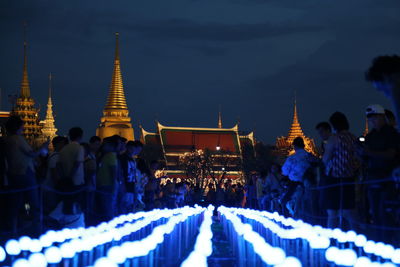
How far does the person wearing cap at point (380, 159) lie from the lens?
25.9 ft

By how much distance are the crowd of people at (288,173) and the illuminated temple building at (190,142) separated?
173 feet

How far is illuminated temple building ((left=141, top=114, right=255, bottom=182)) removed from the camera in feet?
216

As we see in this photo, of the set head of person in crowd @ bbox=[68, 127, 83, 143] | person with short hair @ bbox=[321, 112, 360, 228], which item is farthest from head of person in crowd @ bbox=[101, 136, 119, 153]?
person with short hair @ bbox=[321, 112, 360, 228]

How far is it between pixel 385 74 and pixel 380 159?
1761 millimetres

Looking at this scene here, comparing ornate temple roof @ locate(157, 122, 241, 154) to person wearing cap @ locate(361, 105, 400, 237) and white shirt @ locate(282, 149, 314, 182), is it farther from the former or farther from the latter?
person wearing cap @ locate(361, 105, 400, 237)

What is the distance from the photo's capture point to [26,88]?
73.6 metres

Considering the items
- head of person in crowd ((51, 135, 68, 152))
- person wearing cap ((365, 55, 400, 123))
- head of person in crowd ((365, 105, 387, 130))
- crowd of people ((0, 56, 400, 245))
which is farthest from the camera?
head of person in crowd ((51, 135, 68, 152))

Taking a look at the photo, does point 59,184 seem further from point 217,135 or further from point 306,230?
point 217,135

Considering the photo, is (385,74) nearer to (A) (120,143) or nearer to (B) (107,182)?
(B) (107,182)

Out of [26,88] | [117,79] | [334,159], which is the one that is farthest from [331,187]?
[117,79]

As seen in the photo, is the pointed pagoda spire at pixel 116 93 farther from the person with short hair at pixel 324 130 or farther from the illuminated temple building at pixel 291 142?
the person with short hair at pixel 324 130

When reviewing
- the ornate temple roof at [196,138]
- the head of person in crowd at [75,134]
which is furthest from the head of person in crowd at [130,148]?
the ornate temple roof at [196,138]

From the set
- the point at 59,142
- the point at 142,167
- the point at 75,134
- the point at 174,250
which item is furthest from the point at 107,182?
the point at 142,167

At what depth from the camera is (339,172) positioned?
883 centimetres
